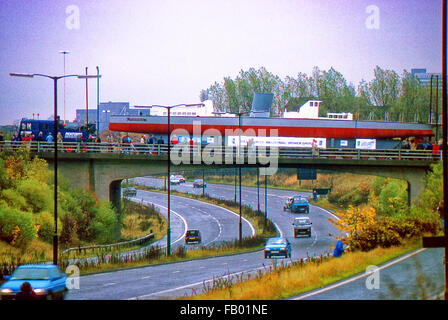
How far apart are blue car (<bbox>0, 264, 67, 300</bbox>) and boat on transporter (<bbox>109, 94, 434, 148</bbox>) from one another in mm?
43557

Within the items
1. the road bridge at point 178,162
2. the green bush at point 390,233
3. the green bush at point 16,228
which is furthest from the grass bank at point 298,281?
the road bridge at point 178,162

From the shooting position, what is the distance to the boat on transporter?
6362 centimetres

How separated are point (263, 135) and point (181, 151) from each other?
525 inches

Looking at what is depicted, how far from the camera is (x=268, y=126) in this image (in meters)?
64.5

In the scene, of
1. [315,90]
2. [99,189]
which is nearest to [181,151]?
[99,189]

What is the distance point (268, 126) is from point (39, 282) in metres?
47.2

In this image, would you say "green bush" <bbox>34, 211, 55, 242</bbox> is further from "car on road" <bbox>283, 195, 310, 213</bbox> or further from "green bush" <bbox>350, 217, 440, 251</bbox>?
"car on road" <bbox>283, 195, 310, 213</bbox>

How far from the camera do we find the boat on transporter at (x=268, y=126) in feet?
209

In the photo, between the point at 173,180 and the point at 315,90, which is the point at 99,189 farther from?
the point at 173,180

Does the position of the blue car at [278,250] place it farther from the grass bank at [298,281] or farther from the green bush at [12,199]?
the green bush at [12,199]

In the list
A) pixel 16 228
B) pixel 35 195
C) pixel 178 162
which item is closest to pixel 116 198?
pixel 178 162

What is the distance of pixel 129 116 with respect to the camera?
210ft

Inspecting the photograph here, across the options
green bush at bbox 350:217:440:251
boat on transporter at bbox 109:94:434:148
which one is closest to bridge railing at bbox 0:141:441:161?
boat on transporter at bbox 109:94:434:148

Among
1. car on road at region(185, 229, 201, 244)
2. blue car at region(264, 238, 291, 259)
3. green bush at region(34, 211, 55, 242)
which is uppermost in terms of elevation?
green bush at region(34, 211, 55, 242)
